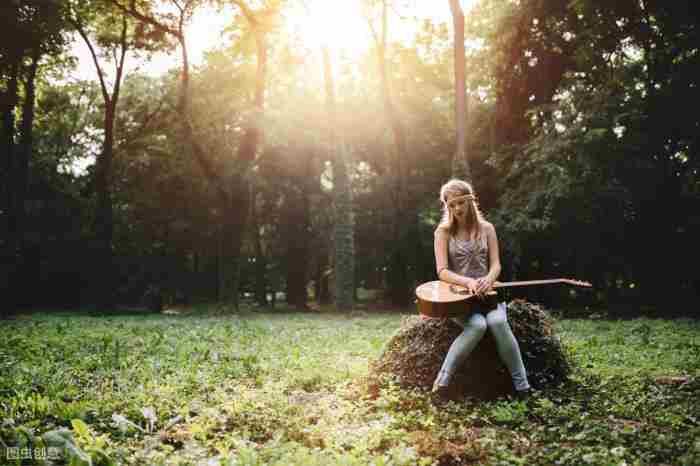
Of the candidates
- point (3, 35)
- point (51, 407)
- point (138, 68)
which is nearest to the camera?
point (51, 407)

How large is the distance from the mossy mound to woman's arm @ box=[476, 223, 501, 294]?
74 cm

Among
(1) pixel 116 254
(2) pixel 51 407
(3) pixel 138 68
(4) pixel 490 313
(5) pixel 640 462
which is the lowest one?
(5) pixel 640 462

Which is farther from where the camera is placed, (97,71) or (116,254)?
(116,254)

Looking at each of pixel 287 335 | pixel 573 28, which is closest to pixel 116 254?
pixel 287 335

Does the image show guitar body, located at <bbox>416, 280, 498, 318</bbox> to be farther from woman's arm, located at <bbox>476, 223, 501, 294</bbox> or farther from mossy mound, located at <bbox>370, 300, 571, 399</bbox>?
mossy mound, located at <bbox>370, 300, 571, 399</bbox>

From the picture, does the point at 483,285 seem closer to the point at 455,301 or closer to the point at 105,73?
the point at 455,301

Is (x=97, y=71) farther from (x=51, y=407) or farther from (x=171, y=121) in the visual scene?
(x=51, y=407)

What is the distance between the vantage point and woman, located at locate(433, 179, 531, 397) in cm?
574

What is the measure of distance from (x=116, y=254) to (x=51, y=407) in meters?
31.1

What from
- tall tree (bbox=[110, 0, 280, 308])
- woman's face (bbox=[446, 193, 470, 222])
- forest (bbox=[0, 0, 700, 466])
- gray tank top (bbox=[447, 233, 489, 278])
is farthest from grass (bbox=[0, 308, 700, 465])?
tall tree (bbox=[110, 0, 280, 308])

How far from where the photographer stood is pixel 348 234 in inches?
894

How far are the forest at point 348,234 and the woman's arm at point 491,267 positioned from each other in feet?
0.27

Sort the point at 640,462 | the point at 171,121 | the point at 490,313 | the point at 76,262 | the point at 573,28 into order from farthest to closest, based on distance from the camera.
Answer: the point at 171,121, the point at 76,262, the point at 573,28, the point at 490,313, the point at 640,462

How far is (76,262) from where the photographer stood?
99.5 feet
